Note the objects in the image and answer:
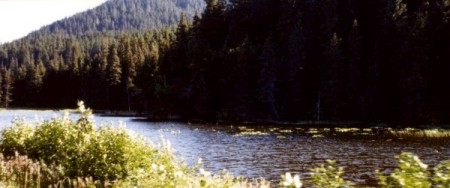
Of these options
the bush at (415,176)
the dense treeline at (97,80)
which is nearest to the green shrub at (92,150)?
the bush at (415,176)

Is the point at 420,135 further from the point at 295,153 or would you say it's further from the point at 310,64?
the point at 310,64

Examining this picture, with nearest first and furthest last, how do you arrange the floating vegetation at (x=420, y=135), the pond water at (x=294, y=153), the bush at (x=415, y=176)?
the bush at (x=415, y=176) < the pond water at (x=294, y=153) < the floating vegetation at (x=420, y=135)

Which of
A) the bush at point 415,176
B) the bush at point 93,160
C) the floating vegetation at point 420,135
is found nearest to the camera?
the bush at point 415,176

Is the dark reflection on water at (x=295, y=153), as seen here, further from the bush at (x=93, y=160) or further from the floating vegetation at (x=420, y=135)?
the bush at (x=93, y=160)

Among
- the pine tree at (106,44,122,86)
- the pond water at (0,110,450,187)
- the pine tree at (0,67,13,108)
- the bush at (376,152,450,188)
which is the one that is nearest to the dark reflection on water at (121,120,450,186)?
the pond water at (0,110,450,187)

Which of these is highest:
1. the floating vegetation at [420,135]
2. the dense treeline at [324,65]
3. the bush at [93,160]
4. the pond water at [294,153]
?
the dense treeline at [324,65]

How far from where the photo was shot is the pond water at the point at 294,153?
3080 centimetres

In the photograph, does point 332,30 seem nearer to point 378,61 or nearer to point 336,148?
point 378,61

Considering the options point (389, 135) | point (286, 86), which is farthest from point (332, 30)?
point (389, 135)

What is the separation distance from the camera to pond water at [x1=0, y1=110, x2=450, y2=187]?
101 feet

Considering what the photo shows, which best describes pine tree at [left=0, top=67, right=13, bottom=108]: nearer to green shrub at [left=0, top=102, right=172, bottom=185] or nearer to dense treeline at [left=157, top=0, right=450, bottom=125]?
dense treeline at [left=157, top=0, right=450, bottom=125]

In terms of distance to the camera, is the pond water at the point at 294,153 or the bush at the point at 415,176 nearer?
the bush at the point at 415,176

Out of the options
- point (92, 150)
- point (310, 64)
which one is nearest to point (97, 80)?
point (310, 64)

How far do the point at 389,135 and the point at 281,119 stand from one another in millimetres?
31608
